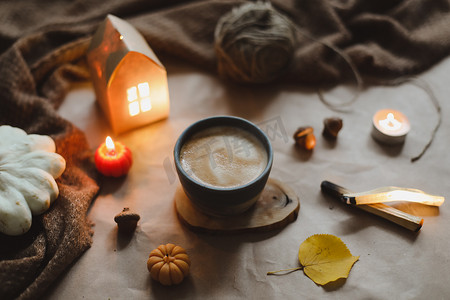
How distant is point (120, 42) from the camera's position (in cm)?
97

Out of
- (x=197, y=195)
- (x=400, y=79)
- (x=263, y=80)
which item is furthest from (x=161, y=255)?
(x=400, y=79)

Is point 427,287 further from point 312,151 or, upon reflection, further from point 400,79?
point 400,79

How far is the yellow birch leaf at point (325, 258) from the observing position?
2.74 ft

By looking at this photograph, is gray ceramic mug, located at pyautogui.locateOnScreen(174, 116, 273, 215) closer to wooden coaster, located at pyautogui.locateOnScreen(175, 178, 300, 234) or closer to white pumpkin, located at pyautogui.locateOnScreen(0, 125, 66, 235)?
wooden coaster, located at pyautogui.locateOnScreen(175, 178, 300, 234)

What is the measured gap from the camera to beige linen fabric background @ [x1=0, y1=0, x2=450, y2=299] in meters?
1.07

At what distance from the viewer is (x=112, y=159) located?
0.98 metres

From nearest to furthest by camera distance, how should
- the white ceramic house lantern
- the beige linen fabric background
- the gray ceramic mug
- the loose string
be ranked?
the gray ceramic mug, the white ceramic house lantern, the beige linen fabric background, the loose string

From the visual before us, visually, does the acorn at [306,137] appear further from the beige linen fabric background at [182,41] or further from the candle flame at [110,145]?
the candle flame at [110,145]

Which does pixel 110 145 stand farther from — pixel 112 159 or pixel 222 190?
pixel 222 190

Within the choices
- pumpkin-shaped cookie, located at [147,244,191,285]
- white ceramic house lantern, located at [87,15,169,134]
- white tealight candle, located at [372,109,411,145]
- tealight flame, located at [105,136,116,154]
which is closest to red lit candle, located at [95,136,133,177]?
tealight flame, located at [105,136,116,154]

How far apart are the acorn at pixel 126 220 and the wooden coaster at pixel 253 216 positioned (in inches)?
4.0

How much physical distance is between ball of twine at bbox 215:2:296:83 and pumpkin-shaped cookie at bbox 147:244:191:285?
22.2 inches

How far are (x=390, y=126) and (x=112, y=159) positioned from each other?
28.9 inches

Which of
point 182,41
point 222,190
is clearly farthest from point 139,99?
point 222,190
